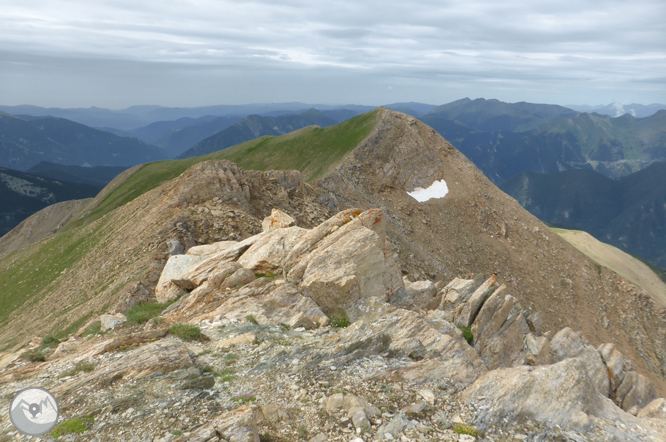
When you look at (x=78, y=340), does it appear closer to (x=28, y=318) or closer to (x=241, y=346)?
(x=241, y=346)

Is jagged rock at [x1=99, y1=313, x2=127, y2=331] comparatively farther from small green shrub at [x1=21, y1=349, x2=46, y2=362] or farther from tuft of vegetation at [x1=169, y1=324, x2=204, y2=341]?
tuft of vegetation at [x1=169, y1=324, x2=204, y2=341]

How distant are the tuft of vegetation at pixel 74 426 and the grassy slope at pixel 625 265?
10980 centimetres

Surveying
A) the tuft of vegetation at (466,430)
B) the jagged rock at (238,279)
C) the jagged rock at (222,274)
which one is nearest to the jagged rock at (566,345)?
the tuft of vegetation at (466,430)

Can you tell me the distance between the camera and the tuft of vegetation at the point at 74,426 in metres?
9.98

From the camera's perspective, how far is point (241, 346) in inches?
606

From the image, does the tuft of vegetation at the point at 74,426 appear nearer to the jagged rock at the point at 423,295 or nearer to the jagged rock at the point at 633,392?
the jagged rock at the point at 423,295

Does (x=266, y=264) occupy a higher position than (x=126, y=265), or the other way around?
(x=266, y=264)

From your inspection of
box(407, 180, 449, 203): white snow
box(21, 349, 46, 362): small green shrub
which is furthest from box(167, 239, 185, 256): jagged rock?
box(407, 180, 449, 203): white snow

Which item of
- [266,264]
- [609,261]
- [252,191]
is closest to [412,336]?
[266,264]

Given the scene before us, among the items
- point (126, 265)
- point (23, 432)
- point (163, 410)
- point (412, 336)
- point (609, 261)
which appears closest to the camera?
point (23, 432)

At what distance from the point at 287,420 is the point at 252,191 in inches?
1338

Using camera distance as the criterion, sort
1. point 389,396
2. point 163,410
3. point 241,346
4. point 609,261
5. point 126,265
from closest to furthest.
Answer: point 163,410 → point 389,396 → point 241,346 → point 126,265 → point 609,261

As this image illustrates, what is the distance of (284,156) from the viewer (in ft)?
356

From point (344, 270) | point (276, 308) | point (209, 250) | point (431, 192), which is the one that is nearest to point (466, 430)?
point (344, 270)
